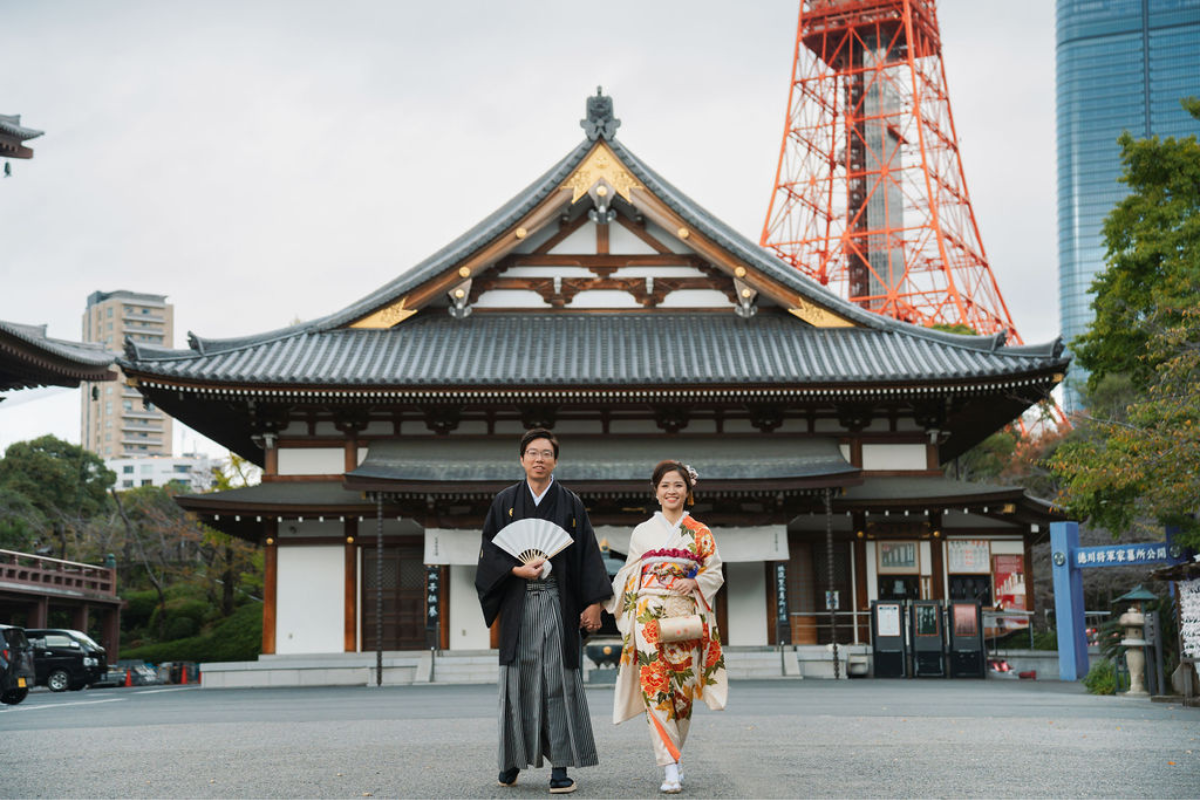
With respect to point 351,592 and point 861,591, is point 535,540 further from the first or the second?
point 861,591

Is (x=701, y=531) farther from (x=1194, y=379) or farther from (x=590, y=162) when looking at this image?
(x=590, y=162)

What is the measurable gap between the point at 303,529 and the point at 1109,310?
13746 mm

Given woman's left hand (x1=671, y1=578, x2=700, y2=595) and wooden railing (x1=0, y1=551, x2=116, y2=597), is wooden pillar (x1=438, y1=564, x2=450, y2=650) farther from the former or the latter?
woman's left hand (x1=671, y1=578, x2=700, y2=595)

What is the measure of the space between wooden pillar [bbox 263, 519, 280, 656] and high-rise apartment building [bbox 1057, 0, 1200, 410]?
5030 inches

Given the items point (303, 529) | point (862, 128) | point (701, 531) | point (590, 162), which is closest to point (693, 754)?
point (701, 531)

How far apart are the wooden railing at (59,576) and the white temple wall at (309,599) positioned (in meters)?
11.9

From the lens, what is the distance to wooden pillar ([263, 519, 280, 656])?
20859 mm

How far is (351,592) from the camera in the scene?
20.8 meters

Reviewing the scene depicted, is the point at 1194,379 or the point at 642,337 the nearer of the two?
the point at 1194,379

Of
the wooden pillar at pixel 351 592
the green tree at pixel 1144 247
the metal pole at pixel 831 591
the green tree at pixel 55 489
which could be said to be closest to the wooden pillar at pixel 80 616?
the green tree at pixel 55 489

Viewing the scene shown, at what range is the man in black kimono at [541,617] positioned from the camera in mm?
6406

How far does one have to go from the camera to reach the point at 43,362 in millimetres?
24422

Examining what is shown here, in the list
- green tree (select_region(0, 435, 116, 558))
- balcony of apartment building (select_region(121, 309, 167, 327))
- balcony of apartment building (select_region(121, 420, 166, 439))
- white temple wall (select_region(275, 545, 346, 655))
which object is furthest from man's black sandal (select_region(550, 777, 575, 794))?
balcony of apartment building (select_region(121, 309, 167, 327))

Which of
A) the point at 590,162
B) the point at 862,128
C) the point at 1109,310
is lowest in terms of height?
the point at 1109,310
